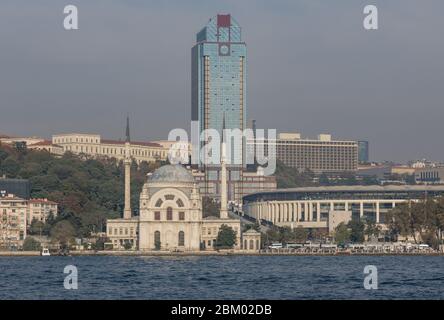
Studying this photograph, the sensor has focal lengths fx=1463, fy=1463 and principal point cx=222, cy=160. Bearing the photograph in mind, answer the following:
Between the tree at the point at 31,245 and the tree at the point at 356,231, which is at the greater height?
the tree at the point at 356,231

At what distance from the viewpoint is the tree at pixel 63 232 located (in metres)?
144

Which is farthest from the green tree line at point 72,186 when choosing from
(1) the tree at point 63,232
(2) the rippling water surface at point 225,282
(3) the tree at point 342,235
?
(2) the rippling water surface at point 225,282

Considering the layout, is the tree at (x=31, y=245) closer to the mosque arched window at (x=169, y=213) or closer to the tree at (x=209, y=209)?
the mosque arched window at (x=169, y=213)

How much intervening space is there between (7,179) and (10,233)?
16538 mm

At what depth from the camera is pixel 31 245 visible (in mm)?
145250

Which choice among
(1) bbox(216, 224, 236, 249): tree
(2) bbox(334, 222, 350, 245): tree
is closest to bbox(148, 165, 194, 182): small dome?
(1) bbox(216, 224, 236, 249): tree

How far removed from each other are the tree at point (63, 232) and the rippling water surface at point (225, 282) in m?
43.1

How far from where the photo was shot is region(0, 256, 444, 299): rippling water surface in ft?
205

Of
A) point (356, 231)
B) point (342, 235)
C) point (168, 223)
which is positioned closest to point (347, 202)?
point (356, 231)

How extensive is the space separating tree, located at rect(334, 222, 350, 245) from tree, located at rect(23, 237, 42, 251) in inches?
1249

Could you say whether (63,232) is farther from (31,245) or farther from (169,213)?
(169,213)
